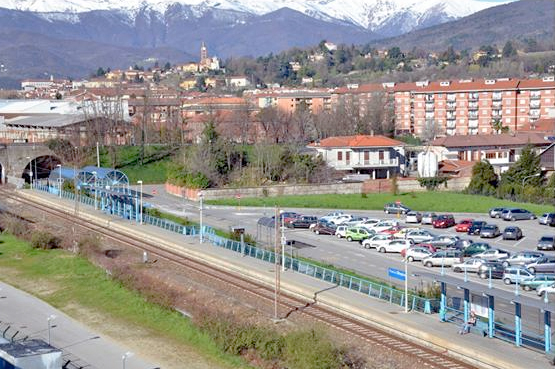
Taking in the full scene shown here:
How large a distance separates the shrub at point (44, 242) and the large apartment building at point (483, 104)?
56.4 metres

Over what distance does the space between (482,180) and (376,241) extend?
2051 centimetres

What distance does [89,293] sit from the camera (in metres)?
31.3

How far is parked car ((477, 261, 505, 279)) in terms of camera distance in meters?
33.0

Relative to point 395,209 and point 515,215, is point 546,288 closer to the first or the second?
point 515,215

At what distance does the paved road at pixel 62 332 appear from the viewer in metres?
23.2

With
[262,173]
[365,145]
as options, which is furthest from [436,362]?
[365,145]

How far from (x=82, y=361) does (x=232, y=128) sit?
5926 centimetres

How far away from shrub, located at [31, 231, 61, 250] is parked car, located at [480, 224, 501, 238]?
18.5 meters

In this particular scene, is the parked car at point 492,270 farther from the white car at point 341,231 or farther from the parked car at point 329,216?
the parked car at point 329,216

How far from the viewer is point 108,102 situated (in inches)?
3086

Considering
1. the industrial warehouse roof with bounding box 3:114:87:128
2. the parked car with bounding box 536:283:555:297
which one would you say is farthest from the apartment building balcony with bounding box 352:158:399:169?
the parked car with bounding box 536:283:555:297

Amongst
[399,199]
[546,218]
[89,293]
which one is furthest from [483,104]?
[89,293]

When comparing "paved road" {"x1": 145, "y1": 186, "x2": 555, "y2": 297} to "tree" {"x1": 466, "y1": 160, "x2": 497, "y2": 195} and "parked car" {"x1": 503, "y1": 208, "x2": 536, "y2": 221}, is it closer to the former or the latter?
"parked car" {"x1": 503, "y1": 208, "x2": 536, "y2": 221}

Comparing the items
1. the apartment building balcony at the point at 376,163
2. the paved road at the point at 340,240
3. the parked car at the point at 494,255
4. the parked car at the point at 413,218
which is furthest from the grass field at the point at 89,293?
the apartment building balcony at the point at 376,163
